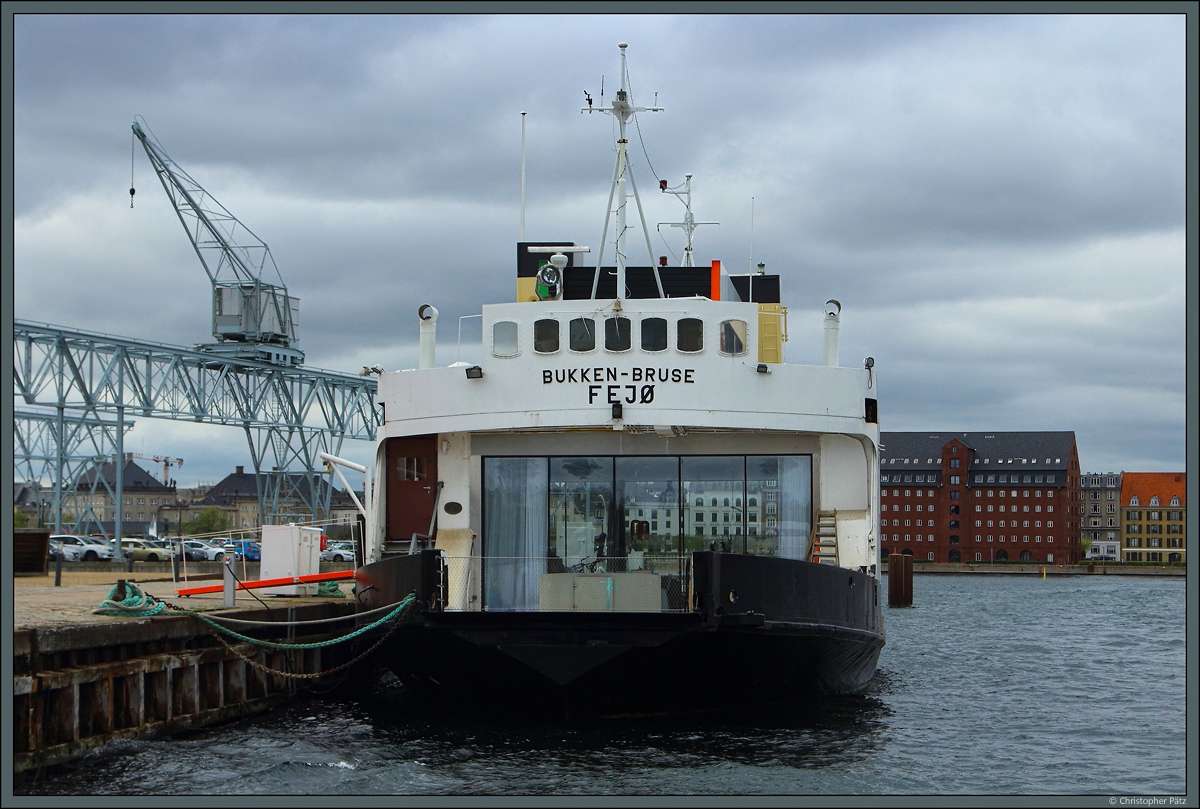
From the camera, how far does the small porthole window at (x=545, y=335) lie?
19281 millimetres

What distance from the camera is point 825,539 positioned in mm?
20000

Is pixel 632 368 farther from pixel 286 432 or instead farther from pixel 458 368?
pixel 286 432

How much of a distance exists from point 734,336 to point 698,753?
5928 mm

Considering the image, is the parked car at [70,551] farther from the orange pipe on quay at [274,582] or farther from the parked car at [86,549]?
the orange pipe on quay at [274,582]

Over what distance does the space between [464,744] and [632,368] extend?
5.50m

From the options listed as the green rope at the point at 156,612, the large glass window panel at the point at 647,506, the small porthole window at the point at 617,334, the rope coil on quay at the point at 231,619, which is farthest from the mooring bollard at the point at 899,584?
the green rope at the point at 156,612

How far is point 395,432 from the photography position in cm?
2009

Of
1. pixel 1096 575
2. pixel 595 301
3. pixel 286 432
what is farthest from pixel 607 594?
pixel 1096 575

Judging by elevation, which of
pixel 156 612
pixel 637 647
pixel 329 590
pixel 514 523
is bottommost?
pixel 329 590

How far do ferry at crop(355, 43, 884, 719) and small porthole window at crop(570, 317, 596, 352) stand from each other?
0.03 metres

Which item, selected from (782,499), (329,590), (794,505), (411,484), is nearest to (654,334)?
(782,499)

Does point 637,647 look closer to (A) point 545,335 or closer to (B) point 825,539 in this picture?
(B) point 825,539

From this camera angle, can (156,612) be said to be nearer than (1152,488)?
Yes

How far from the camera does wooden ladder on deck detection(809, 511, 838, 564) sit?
65.1 ft
